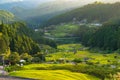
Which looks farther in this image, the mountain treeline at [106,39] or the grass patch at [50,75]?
the mountain treeline at [106,39]

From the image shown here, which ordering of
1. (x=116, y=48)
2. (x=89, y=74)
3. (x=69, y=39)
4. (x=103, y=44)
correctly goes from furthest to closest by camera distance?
(x=69, y=39), (x=103, y=44), (x=116, y=48), (x=89, y=74)

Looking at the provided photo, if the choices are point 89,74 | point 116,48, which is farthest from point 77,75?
point 116,48

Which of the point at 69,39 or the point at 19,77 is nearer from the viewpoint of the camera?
the point at 19,77

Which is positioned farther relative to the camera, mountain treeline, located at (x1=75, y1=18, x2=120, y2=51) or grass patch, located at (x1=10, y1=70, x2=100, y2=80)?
mountain treeline, located at (x1=75, y1=18, x2=120, y2=51)

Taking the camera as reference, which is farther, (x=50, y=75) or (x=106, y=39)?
(x=106, y=39)

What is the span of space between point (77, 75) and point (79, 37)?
138913mm

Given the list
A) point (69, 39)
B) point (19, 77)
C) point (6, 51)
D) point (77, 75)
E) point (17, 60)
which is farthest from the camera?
point (69, 39)

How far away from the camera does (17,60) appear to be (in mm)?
86188

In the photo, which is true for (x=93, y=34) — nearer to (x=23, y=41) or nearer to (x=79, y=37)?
(x=79, y=37)

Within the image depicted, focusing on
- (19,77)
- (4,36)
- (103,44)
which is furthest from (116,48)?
(19,77)

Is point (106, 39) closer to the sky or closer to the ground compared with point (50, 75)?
closer to the sky

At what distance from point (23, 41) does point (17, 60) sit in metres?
34.0

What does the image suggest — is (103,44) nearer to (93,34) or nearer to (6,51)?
(93,34)

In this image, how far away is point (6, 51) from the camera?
9538cm
